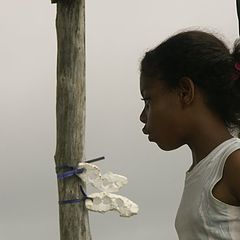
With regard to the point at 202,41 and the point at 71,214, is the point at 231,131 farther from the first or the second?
the point at 71,214

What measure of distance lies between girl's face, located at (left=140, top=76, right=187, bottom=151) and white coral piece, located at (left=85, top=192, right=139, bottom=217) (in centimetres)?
196

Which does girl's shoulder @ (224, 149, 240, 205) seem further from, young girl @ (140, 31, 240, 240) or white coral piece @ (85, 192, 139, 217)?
white coral piece @ (85, 192, 139, 217)

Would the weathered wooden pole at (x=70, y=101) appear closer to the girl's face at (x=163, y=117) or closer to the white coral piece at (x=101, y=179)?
the white coral piece at (x=101, y=179)

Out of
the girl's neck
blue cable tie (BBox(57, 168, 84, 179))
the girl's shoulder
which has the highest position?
the girl's neck

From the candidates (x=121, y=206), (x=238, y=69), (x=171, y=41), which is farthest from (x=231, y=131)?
(x=121, y=206)

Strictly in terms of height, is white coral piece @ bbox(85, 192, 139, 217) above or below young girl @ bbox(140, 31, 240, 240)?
below

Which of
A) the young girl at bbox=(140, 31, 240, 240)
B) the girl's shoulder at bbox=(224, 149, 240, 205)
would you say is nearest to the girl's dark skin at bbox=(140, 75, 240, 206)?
the young girl at bbox=(140, 31, 240, 240)

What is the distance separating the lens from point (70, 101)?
4.18 meters

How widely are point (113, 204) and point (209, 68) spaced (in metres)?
2.13

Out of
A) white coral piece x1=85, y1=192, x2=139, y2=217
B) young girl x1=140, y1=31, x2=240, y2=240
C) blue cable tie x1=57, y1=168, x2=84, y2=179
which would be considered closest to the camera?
young girl x1=140, y1=31, x2=240, y2=240

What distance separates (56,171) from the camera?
425 centimetres

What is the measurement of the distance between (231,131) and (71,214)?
2.27 meters

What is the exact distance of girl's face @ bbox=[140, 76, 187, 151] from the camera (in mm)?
1886

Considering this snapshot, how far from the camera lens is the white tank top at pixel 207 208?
1.75 meters
